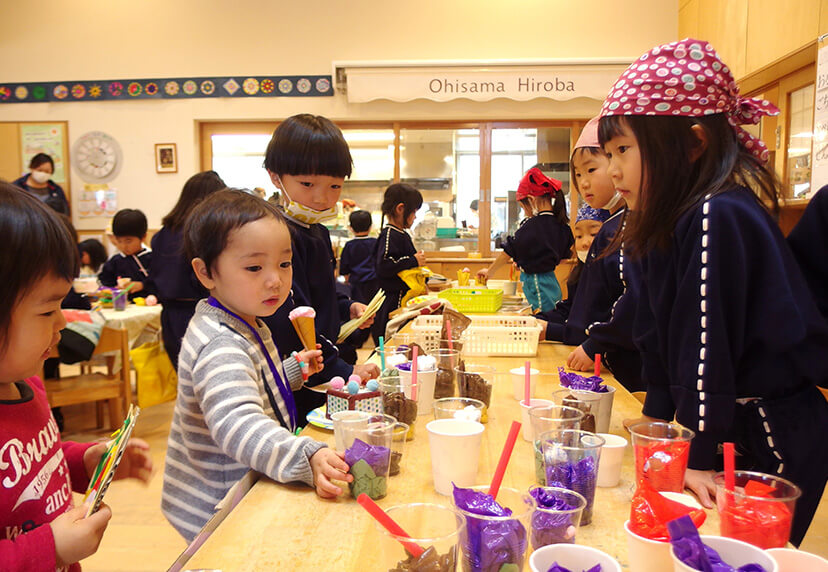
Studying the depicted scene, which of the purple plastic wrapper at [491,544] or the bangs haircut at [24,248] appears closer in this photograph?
the purple plastic wrapper at [491,544]

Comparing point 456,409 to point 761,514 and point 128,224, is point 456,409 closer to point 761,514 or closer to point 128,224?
point 761,514

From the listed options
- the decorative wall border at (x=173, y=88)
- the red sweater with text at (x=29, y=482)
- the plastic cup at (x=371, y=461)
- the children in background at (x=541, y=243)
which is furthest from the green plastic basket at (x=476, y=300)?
the decorative wall border at (x=173, y=88)

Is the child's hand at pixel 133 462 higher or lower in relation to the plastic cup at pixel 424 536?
lower

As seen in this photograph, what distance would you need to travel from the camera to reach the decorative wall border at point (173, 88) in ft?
23.6

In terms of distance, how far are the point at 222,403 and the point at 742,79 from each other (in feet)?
17.6

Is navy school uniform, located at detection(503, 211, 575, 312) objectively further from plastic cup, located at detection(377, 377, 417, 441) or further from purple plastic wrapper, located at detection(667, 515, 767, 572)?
purple plastic wrapper, located at detection(667, 515, 767, 572)

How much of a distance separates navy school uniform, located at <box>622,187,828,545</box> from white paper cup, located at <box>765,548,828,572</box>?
492mm

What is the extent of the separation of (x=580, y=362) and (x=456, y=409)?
0.84 metres

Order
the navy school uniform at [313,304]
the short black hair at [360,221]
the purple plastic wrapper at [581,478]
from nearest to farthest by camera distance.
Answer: the purple plastic wrapper at [581,478] → the navy school uniform at [313,304] → the short black hair at [360,221]

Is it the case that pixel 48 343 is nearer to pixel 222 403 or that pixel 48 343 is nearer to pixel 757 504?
pixel 222 403

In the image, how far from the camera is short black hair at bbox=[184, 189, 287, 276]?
1361 mm

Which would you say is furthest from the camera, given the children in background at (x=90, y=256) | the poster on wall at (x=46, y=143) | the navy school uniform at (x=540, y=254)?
the poster on wall at (x=46, y=143)

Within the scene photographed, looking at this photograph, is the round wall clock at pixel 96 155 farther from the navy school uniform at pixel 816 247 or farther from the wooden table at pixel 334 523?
the navy school uniform at pixel 816 247

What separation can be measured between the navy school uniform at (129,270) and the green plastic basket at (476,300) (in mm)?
2787
